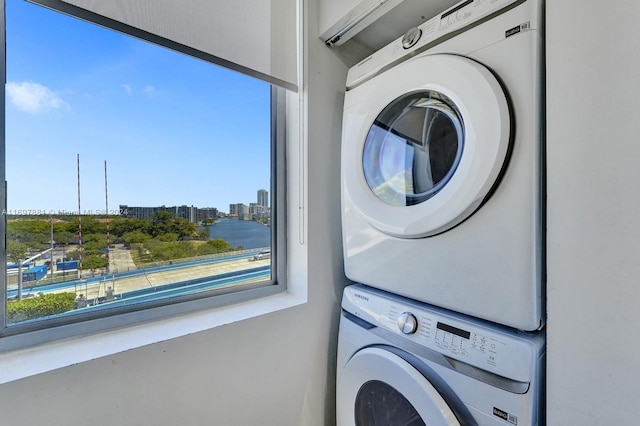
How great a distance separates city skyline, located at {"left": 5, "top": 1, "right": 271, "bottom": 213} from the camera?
74 cm

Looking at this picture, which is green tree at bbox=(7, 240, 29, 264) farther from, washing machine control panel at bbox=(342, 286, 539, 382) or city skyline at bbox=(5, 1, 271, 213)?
washing machine control panel at bbox=(342, 286, 539, 382)

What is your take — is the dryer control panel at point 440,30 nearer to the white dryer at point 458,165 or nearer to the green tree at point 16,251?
the white dryer at point 458,165

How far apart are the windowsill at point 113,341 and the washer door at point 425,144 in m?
0.56

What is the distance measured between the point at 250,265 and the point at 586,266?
1057 mm

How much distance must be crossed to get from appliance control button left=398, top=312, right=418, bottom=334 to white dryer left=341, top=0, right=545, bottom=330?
6 cm

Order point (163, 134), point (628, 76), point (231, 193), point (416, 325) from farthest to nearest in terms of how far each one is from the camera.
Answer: point (231, 193)
point (163, 134)
point (416, 325)
point (628, 76)

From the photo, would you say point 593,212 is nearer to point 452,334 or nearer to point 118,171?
point 452,334

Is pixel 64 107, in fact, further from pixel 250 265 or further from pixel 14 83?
pixel 250 265

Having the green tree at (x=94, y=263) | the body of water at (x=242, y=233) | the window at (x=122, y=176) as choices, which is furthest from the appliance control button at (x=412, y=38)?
the green tree at (x=94, y=263)

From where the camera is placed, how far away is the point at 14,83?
2.39 feet

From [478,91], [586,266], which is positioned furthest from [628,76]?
[586,266]

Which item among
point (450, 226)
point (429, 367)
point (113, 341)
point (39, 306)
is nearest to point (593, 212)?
point (450, 226)

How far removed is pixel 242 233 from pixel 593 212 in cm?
108

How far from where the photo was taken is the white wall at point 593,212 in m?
0.48
